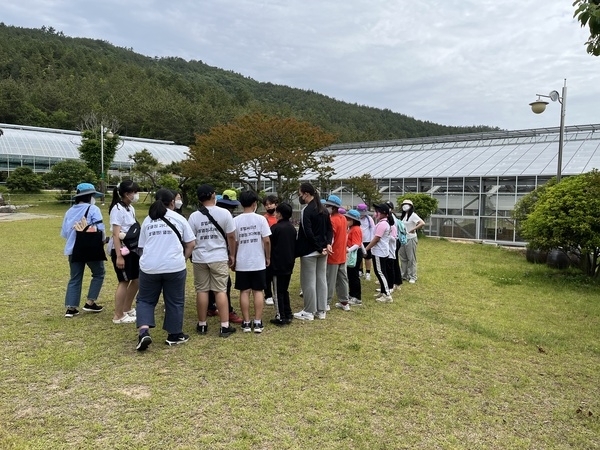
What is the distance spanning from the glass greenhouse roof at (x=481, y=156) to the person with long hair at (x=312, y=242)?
13876 mm

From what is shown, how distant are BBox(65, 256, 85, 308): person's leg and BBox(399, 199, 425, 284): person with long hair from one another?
17.9ft

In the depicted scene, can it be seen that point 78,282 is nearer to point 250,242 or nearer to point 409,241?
point 250,242

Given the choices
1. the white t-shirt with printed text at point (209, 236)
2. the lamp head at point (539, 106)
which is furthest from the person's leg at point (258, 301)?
the lamp head at point (539, 106)

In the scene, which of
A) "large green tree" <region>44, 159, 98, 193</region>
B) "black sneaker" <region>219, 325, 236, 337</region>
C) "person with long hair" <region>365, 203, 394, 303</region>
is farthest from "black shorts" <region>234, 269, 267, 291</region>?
"large green tree" <region>44, 159, 98, 193</region>

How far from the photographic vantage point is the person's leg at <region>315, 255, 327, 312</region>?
17.1 feet

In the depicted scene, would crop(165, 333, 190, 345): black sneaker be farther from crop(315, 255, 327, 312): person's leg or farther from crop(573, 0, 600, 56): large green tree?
crop(573, 0, 600, 56): large green tree

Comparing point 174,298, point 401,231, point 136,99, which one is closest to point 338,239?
point 401,231

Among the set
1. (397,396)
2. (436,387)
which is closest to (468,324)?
(436,387)

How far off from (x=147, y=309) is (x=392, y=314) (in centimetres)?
329

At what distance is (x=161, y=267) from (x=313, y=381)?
180 centimetres

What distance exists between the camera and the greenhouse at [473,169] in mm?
15914

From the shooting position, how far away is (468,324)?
209 inches

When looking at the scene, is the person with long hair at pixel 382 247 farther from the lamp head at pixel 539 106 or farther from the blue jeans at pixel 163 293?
the lamp head at pixel 539 106

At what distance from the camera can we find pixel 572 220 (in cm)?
792
